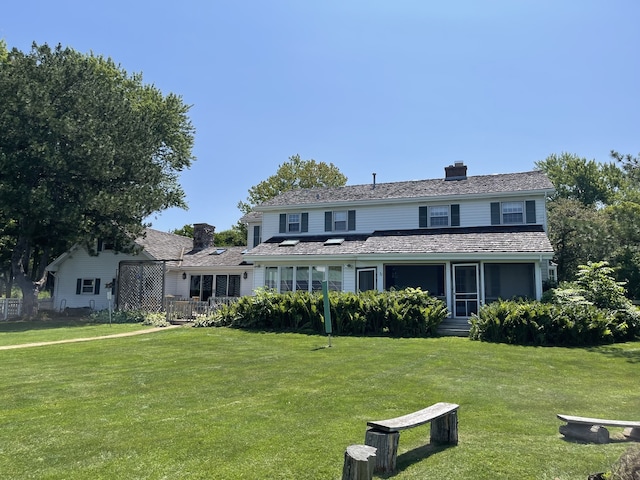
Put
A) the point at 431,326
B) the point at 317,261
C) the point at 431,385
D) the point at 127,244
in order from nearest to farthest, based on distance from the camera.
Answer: the point at 431,385 < the point at 431,326 < the point at 317,261 < the point at 127,244

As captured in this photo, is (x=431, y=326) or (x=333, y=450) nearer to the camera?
(x=333, y=450)

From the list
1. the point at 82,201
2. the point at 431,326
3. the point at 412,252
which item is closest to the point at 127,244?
the point at 82,201

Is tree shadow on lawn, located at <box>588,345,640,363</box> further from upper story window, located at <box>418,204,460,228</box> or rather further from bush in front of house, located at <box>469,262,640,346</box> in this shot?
upper story window, located at <box>418,204,460,228</box>

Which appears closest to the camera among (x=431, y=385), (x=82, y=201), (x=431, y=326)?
(x=431, y=385)

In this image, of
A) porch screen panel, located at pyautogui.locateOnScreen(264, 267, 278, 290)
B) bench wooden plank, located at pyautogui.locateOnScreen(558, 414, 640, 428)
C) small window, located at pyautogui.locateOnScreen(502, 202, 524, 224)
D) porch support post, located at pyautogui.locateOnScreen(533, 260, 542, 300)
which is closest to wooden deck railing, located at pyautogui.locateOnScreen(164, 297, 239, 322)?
porch screen panel, located at pyautogui.locateOnScreen(264, 267, 278, 290)

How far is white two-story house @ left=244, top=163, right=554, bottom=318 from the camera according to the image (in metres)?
20.0

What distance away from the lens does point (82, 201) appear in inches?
967

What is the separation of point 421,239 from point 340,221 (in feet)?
17.6

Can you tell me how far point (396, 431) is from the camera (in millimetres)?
4473

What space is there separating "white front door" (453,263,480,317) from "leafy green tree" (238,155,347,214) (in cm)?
2815

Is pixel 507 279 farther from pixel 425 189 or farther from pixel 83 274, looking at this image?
pixel 83 274

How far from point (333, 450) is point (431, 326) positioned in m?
12.0

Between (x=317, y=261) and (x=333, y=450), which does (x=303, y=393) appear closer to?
(x=333, y=450)

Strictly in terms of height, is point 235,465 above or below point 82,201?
below
